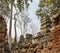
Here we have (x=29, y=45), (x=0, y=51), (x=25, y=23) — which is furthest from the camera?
(x=25, y=23)

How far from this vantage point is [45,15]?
27016 mm

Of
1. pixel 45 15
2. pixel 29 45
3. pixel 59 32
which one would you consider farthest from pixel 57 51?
pixel 45 15

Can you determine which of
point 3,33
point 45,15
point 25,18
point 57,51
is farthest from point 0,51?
point 25,18

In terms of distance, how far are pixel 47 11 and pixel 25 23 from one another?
82.2 feet

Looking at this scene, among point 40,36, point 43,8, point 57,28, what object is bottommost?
point 40,36

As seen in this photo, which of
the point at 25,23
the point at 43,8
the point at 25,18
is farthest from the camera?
the point at 25,23

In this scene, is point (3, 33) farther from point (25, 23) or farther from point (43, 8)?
point (25, 23)

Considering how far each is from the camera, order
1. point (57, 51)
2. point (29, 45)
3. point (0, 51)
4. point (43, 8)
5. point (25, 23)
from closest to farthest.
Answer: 1. point (57, 51)
2. point (0, 51)
3. point (29, 45)
4. point (43, 8)
5. point (25, 23)

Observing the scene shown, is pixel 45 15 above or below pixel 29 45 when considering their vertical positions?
above

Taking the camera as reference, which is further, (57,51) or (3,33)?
(3,33)

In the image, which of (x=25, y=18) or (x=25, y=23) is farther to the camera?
(x=25, y=23)

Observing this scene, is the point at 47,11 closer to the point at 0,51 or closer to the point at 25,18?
the point at 0,51

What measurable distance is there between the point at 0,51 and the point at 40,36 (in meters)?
11.0

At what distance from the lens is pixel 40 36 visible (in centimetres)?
2509
